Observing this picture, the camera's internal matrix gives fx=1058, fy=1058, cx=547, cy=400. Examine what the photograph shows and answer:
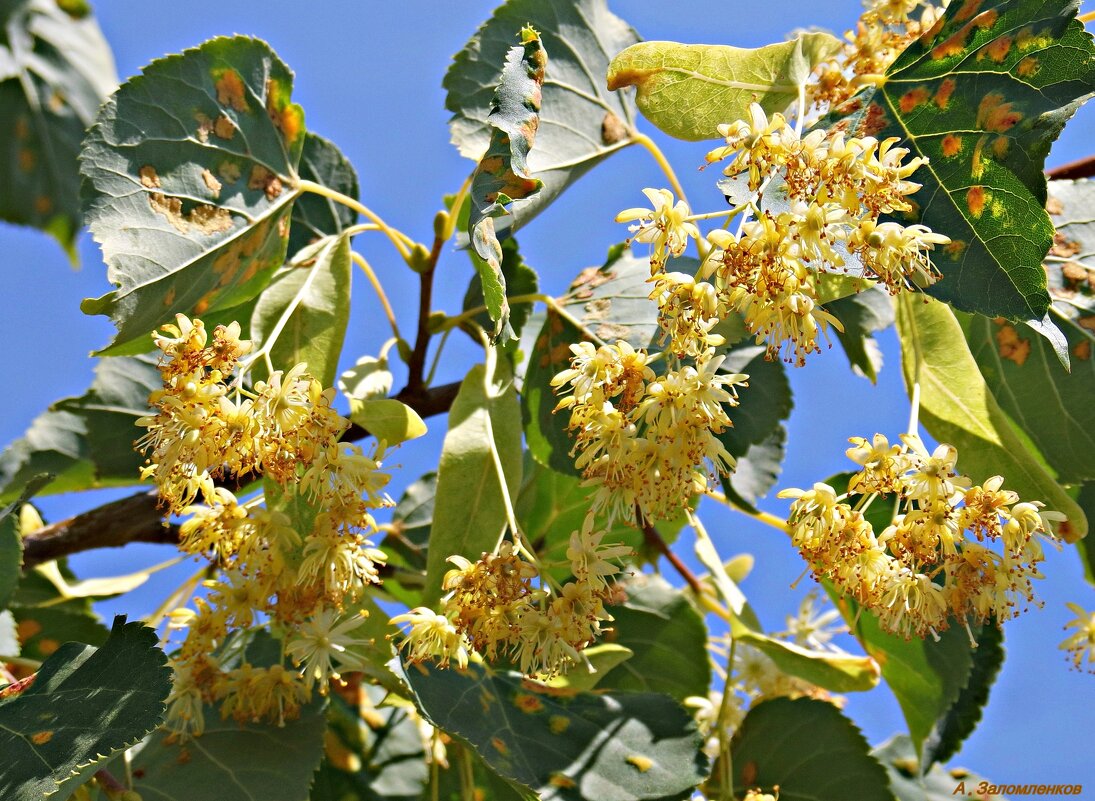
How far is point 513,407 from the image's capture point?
48.3 inches

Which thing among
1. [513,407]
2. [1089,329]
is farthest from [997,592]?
[513,407]

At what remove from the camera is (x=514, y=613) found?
3.31 ft

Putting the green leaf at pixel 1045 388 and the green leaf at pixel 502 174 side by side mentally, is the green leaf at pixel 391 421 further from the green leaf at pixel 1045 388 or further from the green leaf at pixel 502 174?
the green leaf at pixel 1045 388

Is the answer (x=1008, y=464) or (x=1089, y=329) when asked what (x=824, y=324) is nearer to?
(x=1008, y=464)

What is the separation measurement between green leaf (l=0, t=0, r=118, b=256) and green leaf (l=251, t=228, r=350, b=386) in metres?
1.64

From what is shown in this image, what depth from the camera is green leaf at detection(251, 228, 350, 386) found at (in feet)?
3.87

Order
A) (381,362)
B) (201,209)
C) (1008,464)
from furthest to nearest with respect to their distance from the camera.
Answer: (381,362), (201,209), (1008,464)

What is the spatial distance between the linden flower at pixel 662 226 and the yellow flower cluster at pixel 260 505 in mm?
344

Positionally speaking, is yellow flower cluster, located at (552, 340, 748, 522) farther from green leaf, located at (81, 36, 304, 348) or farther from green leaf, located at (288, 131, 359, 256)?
green leaf, located at (288, 131, 359, 256)

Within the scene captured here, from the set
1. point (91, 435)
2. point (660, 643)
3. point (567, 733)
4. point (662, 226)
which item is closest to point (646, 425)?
point (662, 226)

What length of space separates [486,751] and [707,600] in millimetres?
612

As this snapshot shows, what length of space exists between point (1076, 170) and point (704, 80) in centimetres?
62

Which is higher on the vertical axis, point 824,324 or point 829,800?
point 824,324

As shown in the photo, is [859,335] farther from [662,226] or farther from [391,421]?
[391,421]
